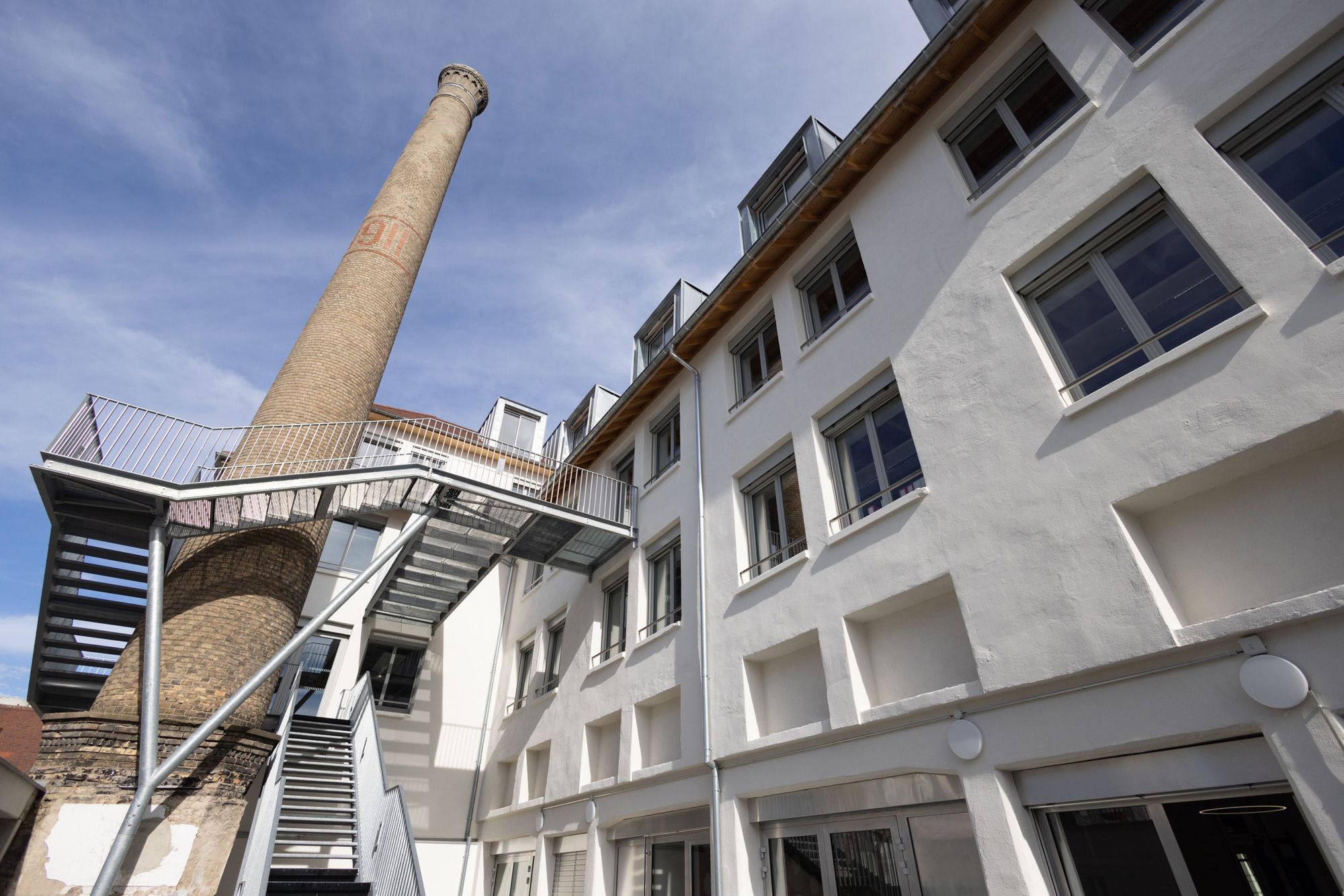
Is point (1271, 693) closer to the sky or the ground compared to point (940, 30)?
closer to the ground

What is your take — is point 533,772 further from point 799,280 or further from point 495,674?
point 799,280

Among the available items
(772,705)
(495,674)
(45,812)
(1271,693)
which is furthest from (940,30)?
(495,674)

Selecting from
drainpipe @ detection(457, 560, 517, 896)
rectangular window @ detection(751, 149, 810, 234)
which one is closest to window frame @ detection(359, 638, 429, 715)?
drainpipe @ detection(457, 560, 517, 896)

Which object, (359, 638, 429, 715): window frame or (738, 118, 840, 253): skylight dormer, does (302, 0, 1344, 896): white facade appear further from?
(359, 638, 429, 715): window frame

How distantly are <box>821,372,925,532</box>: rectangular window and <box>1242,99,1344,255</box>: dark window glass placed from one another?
3.71 m

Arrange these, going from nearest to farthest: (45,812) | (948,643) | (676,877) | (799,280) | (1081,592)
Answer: (1081,592)
(948,643)
(45,812)
(676,877)
(799,280)

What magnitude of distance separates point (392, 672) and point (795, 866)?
42.8 feet

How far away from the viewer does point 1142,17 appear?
22.5 feet

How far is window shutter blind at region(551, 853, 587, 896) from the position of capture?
11044mm

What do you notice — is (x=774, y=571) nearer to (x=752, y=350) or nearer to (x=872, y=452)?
(x=872, y=452)

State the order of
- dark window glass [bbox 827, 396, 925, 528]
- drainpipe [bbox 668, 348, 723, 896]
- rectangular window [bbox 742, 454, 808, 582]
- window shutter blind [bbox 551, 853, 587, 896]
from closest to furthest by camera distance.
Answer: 1. dark window glass [bbox 827, 396, 925, 528]
2. drainpipe [bbox 668, 348, 723, 896]
3. rectangular window [bbox 742, 454, 808, 582]
4. window shutter blind [bbox 551, 853, 587, 896]

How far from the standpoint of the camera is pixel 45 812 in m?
8.09

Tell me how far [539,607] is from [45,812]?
929cm

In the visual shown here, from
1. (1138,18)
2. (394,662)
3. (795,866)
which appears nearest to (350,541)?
(394,662)
